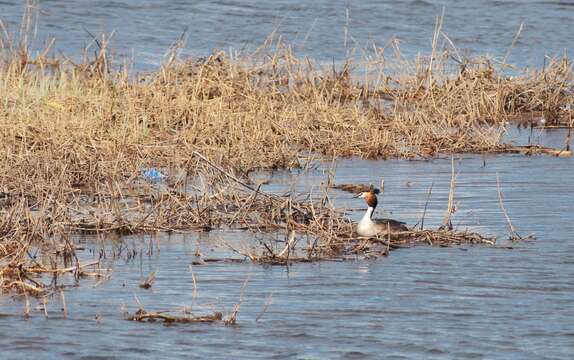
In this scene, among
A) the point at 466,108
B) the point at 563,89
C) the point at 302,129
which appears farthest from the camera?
the point at 563,89

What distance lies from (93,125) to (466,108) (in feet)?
16.8

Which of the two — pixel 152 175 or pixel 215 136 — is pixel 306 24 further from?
pixel 152 175

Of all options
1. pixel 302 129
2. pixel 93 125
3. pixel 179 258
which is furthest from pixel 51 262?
pixel 302 129

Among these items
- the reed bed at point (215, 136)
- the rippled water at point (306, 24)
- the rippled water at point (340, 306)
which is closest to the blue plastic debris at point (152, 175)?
the reed bed at point (215, 136)

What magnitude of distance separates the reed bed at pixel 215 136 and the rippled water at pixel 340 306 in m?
0.29

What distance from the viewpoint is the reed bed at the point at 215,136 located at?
355 inches

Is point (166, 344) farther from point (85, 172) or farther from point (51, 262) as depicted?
point (85, 172)

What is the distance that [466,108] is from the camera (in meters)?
15.2

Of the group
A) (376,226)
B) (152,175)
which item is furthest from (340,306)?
(152,175)

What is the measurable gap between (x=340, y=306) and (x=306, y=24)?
1844cm

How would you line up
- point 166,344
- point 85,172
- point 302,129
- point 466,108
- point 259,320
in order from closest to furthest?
point 166,344
point 259,320
point 85,172
point 302,129
point 466,108

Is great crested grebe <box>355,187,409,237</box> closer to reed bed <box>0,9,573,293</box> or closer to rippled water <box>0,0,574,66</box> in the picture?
reed bed <box>0,9,573,293</box>

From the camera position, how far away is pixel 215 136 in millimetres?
12508

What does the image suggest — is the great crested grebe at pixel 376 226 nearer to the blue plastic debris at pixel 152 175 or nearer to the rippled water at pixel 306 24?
the blue plastic debris at pixel 152 175
